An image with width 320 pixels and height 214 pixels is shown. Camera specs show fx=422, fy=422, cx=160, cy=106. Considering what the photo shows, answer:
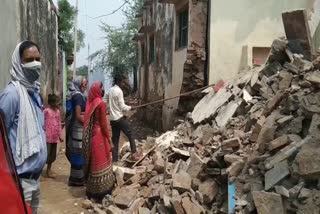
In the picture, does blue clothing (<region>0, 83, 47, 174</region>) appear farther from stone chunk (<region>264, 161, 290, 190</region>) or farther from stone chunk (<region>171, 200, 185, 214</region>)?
stone chunk (<region>264, 161, 290, 190</region>)

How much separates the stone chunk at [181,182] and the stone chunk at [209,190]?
0.18 m

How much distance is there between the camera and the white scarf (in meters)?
2.68

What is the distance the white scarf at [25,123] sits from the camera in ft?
8.79

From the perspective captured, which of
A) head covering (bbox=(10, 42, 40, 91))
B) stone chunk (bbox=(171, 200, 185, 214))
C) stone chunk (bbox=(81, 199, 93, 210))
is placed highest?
head covering (bbox=(10, 42, 40, 91))

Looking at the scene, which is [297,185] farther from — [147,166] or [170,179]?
[147,166]

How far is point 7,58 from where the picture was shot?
566 cm

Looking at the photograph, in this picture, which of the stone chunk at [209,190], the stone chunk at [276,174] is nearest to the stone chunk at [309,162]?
the stone chunk at [276,174]

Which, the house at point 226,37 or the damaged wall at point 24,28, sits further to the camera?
the house at point 226,37

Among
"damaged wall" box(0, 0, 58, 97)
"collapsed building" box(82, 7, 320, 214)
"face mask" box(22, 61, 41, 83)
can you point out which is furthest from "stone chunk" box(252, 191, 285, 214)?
"damaged wall" box(0, 0, 58, 97)

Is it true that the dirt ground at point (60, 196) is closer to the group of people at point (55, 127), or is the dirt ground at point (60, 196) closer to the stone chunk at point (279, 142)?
the group of people at point (55, 127)

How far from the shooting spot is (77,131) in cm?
613

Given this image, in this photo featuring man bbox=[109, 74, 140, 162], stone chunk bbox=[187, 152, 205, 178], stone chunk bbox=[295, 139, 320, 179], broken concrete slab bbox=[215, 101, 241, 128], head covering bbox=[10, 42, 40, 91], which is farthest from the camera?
man bbox=[109, 74, 140, 162]

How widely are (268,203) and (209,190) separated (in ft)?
3.20

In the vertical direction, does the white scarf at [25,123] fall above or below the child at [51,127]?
above
